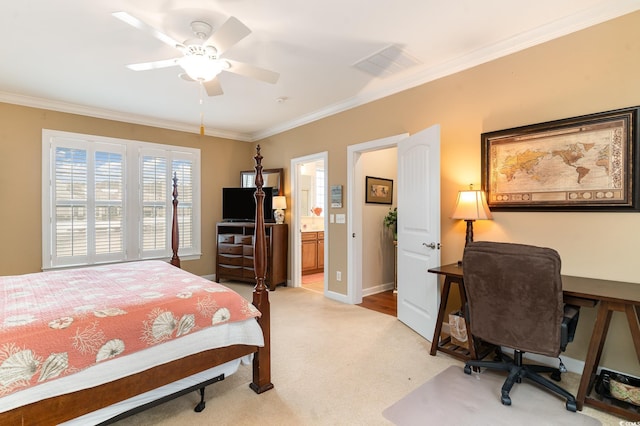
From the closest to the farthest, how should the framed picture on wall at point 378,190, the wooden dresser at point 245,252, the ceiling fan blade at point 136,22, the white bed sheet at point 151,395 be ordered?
the white bed sheet at point 151,395
the ceiling fan blade at point 136,22
the framed picture on wall at point 378,190
the wooden dresser at point 245,252

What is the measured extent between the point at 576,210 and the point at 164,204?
519 cm

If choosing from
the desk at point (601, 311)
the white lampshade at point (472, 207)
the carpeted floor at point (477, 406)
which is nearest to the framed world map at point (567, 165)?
the white lampshade at point (472, 207)

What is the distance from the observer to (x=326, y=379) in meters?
2.33

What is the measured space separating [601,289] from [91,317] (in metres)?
2.96

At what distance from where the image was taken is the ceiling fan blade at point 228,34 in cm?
187

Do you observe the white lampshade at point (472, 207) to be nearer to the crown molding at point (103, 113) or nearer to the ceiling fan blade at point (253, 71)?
the ceiling fan blade at point (253, 71)

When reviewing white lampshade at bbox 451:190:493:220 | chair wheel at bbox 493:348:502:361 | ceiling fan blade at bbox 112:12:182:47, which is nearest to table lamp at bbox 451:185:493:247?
white lampshade at bbox 451:190:493:220

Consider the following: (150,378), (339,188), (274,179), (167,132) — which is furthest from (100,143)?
(150,378)

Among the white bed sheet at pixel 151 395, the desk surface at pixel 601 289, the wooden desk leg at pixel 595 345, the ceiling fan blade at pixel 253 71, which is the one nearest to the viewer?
the white bed sheet at pixel 151 395

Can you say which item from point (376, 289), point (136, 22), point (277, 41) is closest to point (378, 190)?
point (376, 289)

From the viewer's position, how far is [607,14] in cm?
223

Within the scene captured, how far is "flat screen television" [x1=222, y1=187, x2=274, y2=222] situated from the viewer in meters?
5.23

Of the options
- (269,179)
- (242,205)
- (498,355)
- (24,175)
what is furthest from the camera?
(269,179)

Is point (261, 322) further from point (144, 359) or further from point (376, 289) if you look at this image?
point (376, 289)
